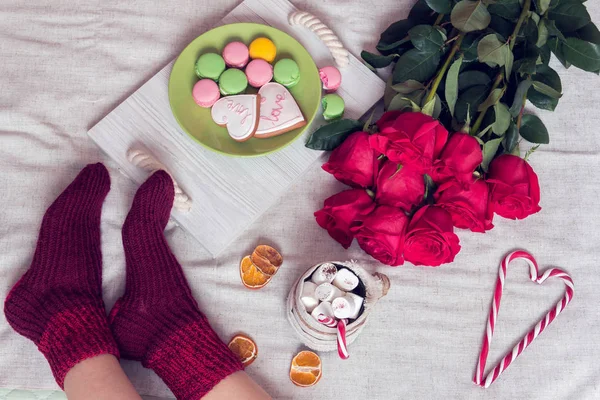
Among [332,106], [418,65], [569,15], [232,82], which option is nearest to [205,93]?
[232,82]

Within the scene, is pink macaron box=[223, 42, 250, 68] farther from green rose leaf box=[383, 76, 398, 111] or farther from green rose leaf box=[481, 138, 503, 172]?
green rose leaf box=[481, 138, 503, 172]

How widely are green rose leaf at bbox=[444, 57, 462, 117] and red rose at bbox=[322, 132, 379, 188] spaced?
115 millimetres

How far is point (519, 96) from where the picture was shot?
690 mm

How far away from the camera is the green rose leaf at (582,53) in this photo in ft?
2.34

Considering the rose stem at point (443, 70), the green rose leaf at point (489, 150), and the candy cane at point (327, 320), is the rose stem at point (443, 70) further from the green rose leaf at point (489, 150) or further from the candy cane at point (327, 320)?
the candy cane at point (327, 320)

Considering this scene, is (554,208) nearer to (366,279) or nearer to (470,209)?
(470,209)

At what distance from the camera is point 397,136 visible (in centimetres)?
61

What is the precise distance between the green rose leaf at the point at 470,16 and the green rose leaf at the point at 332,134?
18 cm

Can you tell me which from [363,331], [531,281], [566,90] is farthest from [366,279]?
[566,90]

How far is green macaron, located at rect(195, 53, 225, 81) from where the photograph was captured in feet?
2.45

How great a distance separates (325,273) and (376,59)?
13.3 inches

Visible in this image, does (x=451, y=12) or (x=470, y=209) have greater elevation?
(x=451, y=12)

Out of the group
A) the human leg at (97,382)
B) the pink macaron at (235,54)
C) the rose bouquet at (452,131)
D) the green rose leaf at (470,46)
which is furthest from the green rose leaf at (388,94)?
the human leg at (97,382)

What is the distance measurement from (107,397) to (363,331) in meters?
0.32
